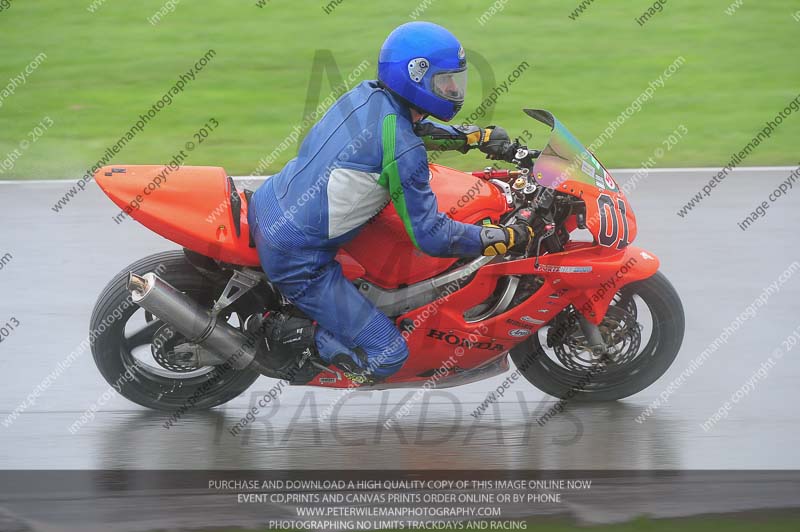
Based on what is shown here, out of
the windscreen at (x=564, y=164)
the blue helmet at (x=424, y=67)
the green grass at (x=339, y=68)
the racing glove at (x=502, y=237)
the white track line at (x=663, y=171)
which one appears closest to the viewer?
the blue helmet at (x=424, y=67)

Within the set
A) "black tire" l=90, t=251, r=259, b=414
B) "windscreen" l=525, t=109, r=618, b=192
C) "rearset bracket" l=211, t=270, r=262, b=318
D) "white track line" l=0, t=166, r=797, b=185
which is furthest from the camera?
"white track line" l=0, t=166, r=797, b=185

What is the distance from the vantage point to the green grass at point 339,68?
9555 mm

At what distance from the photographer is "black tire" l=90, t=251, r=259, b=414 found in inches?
198

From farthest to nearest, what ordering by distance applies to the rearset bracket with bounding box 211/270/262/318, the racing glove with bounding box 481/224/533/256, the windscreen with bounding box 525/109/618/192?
the rearset bracket with bounding box 211/270/262/318 < the windscreen with bounding box 525/109/618/192 < the racing glove with bounding box 481/224/533/256

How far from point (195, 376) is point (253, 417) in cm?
38

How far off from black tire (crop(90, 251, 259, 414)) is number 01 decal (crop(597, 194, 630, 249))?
188 cm

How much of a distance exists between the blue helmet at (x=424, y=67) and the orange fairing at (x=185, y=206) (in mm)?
970

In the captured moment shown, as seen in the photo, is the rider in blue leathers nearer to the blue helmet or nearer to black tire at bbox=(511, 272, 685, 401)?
the blue helmet

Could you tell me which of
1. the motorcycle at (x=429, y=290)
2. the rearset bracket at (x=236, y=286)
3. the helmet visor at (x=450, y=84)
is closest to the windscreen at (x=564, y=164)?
the motorcycle at (x=429, y=290)

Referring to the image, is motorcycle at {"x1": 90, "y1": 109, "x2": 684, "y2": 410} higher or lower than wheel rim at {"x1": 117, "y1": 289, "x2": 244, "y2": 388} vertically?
higher

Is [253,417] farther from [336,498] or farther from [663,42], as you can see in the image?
[663,42]

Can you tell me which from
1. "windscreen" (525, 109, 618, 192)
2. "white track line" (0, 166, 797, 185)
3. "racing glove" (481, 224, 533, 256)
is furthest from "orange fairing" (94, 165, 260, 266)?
"white track line" (0, 166, 797, 185)

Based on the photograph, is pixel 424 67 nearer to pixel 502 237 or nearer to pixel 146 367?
pixel 502 237

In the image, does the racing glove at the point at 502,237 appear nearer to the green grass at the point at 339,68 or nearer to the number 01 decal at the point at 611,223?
the number 01 decal at the point at 611,223
